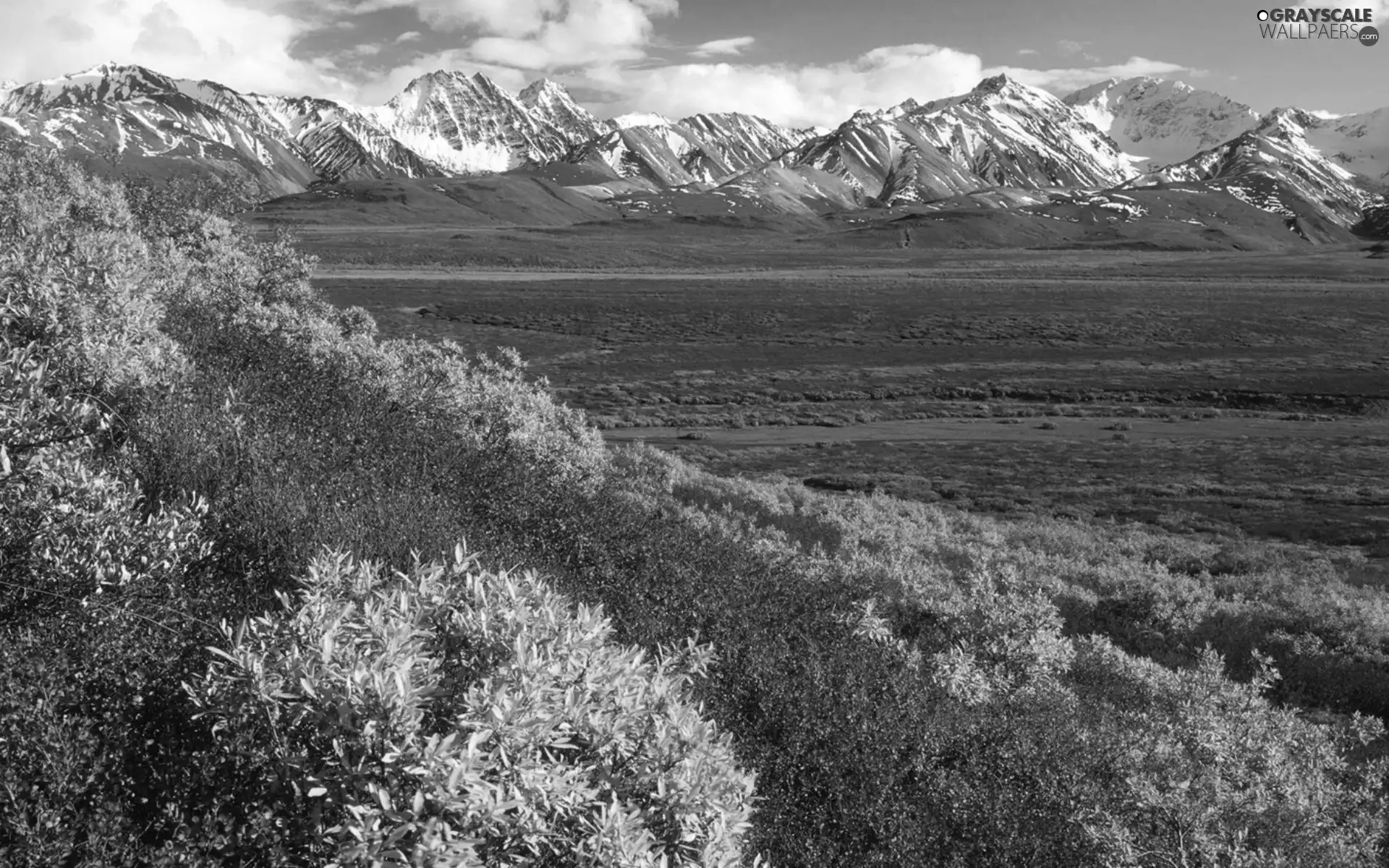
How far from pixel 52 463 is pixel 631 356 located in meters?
58.9

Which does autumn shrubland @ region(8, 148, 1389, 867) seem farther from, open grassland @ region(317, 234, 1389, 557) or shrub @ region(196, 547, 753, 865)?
open grassland @ region(317, 234, 1389, 557)

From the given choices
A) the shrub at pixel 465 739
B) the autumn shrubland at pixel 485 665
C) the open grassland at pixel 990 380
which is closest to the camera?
the shrub at pixel 465 739

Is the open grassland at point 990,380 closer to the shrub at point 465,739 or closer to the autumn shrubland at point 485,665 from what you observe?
the autumn shrubland at point 485,665

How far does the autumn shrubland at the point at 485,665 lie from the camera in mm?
3672

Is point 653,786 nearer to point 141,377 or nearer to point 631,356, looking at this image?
point 141,377

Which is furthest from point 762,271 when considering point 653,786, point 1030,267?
point 653,786

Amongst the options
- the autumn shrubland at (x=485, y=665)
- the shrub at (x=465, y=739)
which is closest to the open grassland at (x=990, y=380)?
the autumn shrubland at (x=485, y=665)

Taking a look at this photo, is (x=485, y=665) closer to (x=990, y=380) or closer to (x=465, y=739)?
(x=465, y=739)

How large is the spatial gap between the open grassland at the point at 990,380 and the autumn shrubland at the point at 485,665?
18302 mm

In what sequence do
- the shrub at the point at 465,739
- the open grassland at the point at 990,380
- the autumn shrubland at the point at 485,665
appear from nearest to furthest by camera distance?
the shrub at the point at 465,739
the autumn shrubland at the point at 485,665
the open grassland at the point at 990,380

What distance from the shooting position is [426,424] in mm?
13805

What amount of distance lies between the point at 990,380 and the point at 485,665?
2222 inches

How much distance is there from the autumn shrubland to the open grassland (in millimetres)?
18302

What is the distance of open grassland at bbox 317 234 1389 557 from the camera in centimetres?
3350
